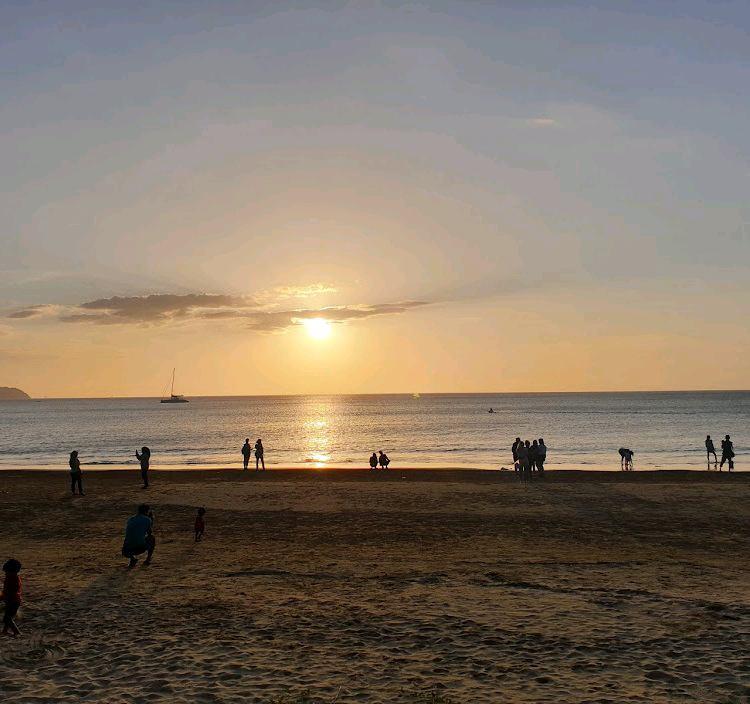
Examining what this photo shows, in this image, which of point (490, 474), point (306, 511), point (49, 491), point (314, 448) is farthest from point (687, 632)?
point (314, 448)

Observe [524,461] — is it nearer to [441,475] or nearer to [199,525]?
[441,475]

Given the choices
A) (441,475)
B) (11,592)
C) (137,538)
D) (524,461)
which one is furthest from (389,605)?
(441,475)

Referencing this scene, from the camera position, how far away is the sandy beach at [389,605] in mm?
7980

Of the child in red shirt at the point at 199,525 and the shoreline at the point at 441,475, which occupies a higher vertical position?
the child in red shirt at the point at 199,525

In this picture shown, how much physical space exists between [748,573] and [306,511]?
41.2 feet

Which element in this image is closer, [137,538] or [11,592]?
[11,592]

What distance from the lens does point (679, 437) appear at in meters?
73.9

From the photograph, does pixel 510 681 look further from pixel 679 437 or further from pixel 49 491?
pixel 679 437

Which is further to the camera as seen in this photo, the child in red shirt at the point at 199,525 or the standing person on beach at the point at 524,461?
the standing person on beach at the point at 524,461

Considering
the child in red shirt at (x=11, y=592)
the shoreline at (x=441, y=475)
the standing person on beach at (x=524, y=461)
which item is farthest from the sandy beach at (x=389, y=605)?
the shoreline at (x=441, y=475)

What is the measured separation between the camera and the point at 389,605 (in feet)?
36.3

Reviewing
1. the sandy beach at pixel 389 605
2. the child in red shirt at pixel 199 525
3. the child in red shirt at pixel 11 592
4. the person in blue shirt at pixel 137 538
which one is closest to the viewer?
the sandy beach at pixel 389 605

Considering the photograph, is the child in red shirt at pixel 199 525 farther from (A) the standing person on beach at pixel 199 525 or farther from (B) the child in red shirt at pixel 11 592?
(B) the child in red shirt at pixel 11 592

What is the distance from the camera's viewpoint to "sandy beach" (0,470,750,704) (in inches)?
314
